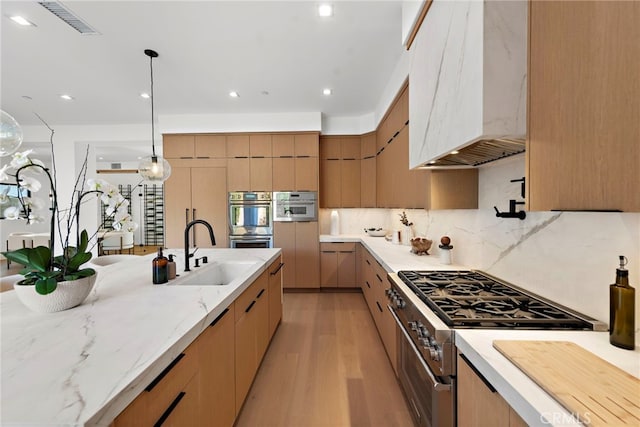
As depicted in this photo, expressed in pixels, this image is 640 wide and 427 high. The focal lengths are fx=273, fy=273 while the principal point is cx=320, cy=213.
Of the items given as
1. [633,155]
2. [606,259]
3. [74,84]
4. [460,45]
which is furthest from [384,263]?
[74,84]

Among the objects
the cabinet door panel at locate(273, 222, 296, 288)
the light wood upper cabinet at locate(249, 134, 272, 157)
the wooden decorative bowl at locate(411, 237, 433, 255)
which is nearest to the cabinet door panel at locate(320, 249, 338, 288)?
the cabinet door panel at locate(273, 222, 296, 288)

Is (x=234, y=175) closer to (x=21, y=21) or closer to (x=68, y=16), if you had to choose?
(x=68, y=16)

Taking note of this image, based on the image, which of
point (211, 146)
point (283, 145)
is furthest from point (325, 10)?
point (211, 146)

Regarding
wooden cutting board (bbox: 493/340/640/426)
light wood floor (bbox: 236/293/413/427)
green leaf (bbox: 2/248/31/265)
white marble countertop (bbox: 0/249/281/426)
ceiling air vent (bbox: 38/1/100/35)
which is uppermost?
ceiling air vent (bbox: 38/1/100/35)

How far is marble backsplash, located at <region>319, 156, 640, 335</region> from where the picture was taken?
39.2 inches

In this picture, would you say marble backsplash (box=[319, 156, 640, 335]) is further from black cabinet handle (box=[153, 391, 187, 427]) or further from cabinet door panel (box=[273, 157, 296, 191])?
cabinet door panel (box=[273, 157, 296, 191])

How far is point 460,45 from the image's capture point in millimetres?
1255

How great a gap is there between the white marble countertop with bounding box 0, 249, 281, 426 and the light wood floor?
1.00 meters

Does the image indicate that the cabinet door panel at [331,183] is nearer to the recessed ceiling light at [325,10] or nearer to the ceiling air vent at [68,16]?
the recessed ceiling light at [325,10]

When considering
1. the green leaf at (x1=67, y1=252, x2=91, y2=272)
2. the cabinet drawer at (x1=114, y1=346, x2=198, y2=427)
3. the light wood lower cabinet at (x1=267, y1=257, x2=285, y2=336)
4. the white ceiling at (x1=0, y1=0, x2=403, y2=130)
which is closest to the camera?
the cabinet drawer at (x1=114, y1=346, x2=198, y2=427)

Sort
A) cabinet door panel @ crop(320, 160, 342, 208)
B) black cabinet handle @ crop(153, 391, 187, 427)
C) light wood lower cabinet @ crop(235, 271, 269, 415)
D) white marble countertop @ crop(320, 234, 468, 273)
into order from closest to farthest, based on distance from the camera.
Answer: black cabinet handle @ crop(153, 391, 187, 427), light wood lower cabinet @ crop(235, 271, 269, 415), white marble countertop @ crop(320, 234, 468, 273), cabinet door panel @ crop(320, 160, 342, 208)

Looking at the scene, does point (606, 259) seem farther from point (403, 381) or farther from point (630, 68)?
point (403, 381)

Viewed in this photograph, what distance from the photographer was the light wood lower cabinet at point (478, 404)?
77 centimetres

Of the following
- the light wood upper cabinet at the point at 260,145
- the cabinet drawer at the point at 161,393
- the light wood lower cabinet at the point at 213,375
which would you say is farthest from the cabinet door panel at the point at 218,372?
the light wood upper cabinet at the point at 260,145
